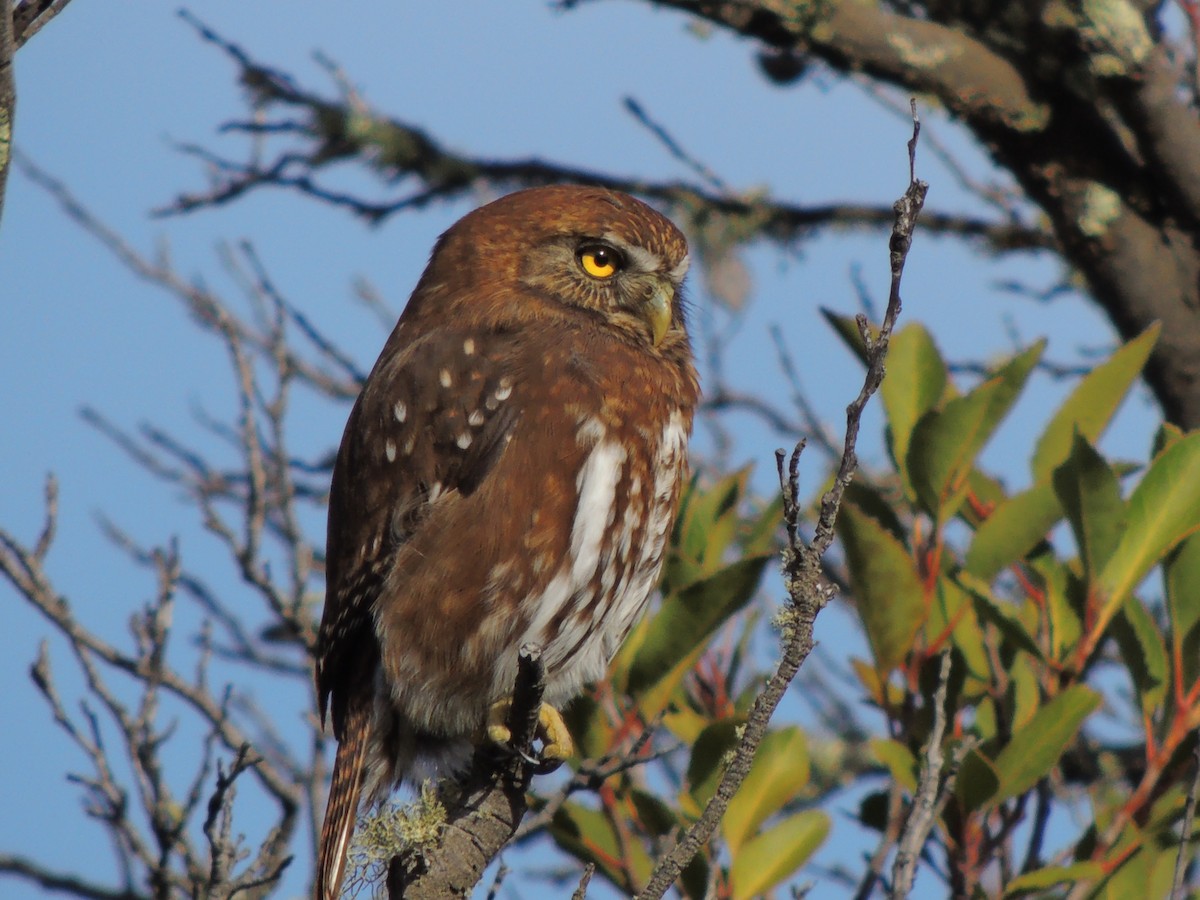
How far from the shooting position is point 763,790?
318 centimetres

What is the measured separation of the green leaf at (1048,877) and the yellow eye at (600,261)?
6.33ft

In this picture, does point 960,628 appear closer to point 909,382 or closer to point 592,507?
point 909,382

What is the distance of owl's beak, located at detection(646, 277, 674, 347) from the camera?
3.69 m

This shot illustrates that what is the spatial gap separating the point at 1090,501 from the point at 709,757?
1.04 meters

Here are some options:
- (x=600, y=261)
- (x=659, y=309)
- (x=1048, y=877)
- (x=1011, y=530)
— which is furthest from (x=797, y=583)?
(x=600, y=261)

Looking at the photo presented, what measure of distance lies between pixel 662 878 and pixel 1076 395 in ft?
6.28

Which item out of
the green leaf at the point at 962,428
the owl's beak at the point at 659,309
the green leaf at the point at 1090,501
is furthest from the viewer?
the owl's beak at the point at 659,309

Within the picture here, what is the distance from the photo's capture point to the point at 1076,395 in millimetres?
3354

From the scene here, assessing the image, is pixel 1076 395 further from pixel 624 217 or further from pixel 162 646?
pixel 162 646

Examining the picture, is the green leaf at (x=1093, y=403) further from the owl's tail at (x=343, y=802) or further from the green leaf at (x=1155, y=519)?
the owl's tail at (x=343, y=802)

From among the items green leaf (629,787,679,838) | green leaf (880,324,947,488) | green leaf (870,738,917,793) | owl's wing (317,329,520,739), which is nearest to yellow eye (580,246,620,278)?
owl's wing (317,329,520,739)

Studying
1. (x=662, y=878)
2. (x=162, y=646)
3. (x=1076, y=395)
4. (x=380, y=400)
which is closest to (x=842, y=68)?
(x=1076, y=395)

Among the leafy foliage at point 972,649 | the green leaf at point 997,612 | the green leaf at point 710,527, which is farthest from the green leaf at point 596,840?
the green leaf at point 997,612

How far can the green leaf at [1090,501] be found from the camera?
9.70ft
